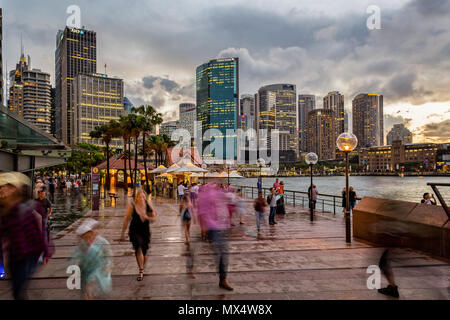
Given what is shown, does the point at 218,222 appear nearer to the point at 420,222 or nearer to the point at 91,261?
the point at 91,261

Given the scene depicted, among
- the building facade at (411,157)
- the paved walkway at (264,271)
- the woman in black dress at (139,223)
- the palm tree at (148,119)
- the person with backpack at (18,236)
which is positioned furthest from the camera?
the building facade at (411,157)

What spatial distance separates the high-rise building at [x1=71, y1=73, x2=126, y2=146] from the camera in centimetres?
18375

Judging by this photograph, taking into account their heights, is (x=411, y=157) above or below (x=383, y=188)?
above

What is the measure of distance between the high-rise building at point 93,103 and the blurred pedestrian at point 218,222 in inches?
7345

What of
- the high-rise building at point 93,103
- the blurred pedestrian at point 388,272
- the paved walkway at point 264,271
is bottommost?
the paved walkway at point 264,271

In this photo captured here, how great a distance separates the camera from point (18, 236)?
12.2 ft

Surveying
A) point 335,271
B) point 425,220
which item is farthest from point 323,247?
point 425,220

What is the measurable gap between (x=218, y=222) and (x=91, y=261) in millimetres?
2095

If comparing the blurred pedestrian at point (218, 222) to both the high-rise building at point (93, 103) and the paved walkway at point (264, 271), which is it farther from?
the high-rise building at point (93, 103)

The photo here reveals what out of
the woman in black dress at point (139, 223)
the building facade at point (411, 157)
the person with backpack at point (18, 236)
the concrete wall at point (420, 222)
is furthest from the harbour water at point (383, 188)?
the building facade at point (411, 157)

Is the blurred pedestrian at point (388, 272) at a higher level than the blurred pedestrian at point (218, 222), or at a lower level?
lower

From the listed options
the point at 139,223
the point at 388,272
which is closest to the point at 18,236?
the point at 139,223

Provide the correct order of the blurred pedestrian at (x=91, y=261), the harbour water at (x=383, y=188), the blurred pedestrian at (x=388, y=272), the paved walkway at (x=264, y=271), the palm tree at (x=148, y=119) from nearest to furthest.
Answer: the blurred pedestrian at (x=91, y=261)
the blurred pedestrian at (x=388, y=272)
the paved walkway at (x=264, y=271)
the palm tree at (x=148, y=119)
the harbour water at (x=383, y=188)

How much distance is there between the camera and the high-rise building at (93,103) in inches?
7234
